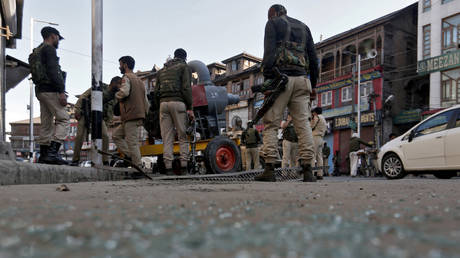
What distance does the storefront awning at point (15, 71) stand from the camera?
751 cm

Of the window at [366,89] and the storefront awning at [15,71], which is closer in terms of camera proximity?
the storefront awning at [15,71]

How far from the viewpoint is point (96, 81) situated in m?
5.68

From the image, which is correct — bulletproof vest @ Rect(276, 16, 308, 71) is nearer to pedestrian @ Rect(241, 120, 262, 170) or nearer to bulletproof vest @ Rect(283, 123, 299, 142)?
bulletproof vest @ Rect(283, 123, 299, 142)

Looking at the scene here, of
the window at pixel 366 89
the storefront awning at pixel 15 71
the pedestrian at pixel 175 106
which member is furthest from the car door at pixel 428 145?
the window at pixel 366 89

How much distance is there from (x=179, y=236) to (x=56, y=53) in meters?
5.30

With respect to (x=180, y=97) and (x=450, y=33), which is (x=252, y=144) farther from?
(x=450, y=33)

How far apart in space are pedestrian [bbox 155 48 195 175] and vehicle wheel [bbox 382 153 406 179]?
567 cm

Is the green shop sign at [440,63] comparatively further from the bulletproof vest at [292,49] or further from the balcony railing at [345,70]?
the bulletproof vest at [292,49]

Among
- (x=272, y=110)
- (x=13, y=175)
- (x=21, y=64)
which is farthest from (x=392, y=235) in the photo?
(x=21, y=64)

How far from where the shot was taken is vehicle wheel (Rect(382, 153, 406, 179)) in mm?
8742

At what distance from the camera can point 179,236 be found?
79 cm

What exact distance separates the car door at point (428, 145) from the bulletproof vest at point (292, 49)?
494 centimetres

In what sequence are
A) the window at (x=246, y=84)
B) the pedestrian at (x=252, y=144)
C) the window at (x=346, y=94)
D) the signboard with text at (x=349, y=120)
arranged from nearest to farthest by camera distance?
the pedestrian at (x=252, y=144), the signboard with text at (x=349, y=120), the window at (x=346, y=94), the window at (x=246, y=84)

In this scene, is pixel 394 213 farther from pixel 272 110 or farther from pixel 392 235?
pixel 272 110
